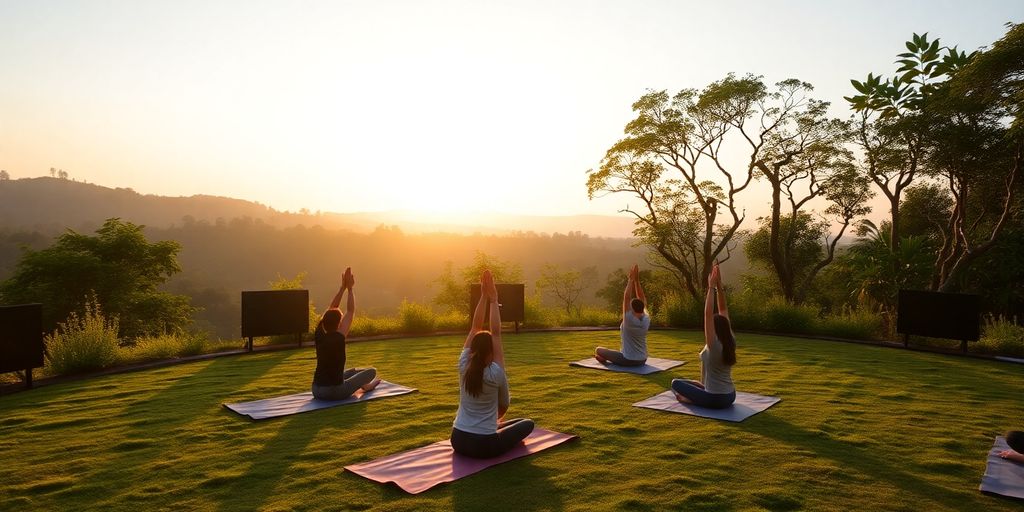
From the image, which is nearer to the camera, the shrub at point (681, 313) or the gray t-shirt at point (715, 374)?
the gray t-shirt at point (715, 374)

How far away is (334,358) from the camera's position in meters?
6.58

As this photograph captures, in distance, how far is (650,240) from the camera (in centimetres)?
2339

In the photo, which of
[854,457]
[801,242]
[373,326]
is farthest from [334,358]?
[801,242]

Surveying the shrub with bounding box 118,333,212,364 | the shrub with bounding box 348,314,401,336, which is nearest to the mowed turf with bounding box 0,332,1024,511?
the shrub with bounding box 118,333,212,364

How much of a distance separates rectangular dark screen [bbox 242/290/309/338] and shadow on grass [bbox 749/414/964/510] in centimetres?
816

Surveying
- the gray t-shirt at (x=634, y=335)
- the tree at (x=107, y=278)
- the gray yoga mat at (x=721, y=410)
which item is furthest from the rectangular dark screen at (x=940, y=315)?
the tree at (x=107, y=278)

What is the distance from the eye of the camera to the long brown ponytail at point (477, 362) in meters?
4.34

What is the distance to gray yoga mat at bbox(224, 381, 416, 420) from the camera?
6.23 meters

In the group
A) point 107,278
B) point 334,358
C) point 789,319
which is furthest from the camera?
point 107,278

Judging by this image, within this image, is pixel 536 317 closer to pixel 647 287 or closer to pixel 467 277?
pixel 467 277

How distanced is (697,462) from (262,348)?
8.81 m

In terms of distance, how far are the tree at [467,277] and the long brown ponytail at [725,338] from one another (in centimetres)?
1642

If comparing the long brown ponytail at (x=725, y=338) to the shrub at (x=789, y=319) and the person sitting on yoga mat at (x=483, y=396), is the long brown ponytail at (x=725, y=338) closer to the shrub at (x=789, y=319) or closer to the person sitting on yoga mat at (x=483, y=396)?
the person sitting on yoga mat at (x=483, y=396)

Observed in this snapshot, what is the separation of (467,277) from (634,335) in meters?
15.7
